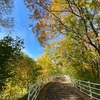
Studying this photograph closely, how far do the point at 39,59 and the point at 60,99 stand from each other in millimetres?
35831

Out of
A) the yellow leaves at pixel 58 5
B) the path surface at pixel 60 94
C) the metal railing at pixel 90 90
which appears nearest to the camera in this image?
the metal railing at pixel 90 90

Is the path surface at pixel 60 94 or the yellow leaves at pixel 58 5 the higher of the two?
the yellow leaves at pixel 58 5

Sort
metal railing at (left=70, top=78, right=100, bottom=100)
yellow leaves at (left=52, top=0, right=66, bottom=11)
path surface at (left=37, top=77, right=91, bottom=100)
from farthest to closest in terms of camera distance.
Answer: yellow leaves at (left=52, top=0, right=66, bottom=11), path surface at (left=37, top=77, right=91, bottom=100), metal railing at (left=70, top=78, right=100, bottom=100)

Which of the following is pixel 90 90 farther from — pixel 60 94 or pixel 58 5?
pixel 58 5

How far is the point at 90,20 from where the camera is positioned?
14.2 metres

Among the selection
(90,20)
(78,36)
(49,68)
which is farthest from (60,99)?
(49,68)

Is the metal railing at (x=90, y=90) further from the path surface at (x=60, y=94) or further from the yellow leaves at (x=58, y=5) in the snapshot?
the yellow leaves at (x=58, y=5)

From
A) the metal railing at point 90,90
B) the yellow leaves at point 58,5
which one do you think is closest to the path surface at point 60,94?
the metal railing at point 90,90

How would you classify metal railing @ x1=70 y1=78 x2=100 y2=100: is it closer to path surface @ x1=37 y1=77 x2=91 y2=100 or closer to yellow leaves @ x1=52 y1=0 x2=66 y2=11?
path surface @ x1=37 y1=77 x2=91 y2=100

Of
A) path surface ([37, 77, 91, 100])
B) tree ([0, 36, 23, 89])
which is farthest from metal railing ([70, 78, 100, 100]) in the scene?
tree ([0, 36, 23, 89])

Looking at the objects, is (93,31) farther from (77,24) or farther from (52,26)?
(52,26)

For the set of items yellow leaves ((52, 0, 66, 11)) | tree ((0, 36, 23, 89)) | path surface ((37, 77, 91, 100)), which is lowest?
path surface ((37, 77, 91, 100))

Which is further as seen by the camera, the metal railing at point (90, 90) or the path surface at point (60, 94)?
the path surface at point (60, 94)

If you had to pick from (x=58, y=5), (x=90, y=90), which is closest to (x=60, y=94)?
(x=90, y=90)
